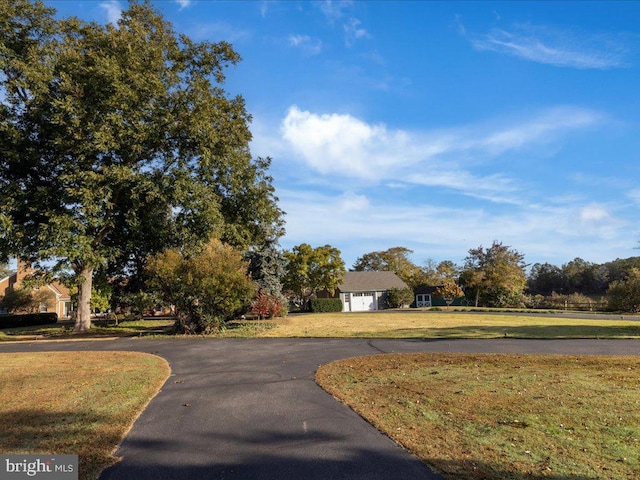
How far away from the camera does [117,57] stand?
20.9 meters

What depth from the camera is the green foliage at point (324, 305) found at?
45787 millimetres

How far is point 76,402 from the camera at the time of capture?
7039 mm

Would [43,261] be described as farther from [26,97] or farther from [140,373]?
[140,373]

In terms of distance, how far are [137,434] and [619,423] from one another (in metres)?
6.89

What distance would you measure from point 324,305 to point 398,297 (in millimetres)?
10977

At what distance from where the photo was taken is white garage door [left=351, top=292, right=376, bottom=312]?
51.8 m

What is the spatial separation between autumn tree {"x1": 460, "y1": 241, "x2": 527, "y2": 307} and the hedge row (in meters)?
47.0

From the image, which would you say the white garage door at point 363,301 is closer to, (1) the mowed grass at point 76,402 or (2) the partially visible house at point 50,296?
(2) the partially visible house at point 50,296

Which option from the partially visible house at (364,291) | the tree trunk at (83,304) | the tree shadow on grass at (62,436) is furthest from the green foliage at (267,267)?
the tree shadow on grass at (62,436)

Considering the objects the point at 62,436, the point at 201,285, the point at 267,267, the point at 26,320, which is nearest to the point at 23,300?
the point at 26,320

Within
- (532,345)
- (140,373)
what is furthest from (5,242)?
(532,345)

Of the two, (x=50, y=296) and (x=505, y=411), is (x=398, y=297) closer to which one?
(x=50, y=296)

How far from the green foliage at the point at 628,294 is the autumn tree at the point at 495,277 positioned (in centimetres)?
1319

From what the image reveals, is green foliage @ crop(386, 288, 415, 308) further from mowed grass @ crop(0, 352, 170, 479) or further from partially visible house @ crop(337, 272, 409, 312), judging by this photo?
mowed grass @ crop(0, 352, 170, 479)
